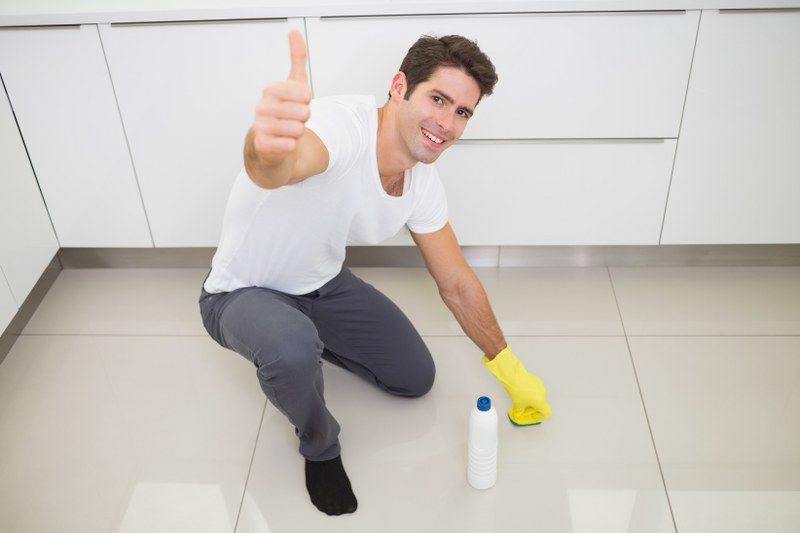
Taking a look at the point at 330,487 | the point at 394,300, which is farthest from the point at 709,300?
the point at 330,487

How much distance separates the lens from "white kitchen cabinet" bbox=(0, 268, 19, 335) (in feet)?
5.82

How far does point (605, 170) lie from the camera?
75.2 inches

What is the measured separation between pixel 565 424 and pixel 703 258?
0.84 meters

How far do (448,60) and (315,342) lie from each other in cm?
59

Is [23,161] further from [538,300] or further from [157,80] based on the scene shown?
[538,300]

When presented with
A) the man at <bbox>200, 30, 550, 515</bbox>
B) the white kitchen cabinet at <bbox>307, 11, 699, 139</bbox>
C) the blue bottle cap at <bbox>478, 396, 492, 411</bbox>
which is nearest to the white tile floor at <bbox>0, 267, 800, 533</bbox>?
the man at <bbox>200, 30, 550, 515</bbox>

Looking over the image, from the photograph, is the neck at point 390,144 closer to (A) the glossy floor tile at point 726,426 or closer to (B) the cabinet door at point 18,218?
(A) the glossy floor tile at point 726,426

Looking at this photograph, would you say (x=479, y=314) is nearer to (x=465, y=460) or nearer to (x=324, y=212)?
(x=465, y=460)

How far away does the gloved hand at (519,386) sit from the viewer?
1563mm

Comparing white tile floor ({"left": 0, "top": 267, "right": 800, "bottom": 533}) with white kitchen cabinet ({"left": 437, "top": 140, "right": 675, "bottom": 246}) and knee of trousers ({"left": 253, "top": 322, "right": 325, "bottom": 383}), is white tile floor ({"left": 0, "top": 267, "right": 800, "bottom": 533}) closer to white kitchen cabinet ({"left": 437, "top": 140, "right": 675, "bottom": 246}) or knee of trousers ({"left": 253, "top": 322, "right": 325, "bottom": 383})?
white kitchen cabinet ({"left": 437, "top": 140, "right": 675, "bottom": 246})

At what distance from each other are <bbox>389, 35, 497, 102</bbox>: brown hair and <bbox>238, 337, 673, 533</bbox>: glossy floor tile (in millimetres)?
738

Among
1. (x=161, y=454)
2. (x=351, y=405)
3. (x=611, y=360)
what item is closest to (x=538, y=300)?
(x=611, y=360)

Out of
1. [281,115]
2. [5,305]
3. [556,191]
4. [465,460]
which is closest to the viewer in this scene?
[281,115]

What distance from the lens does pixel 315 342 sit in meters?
1.40
